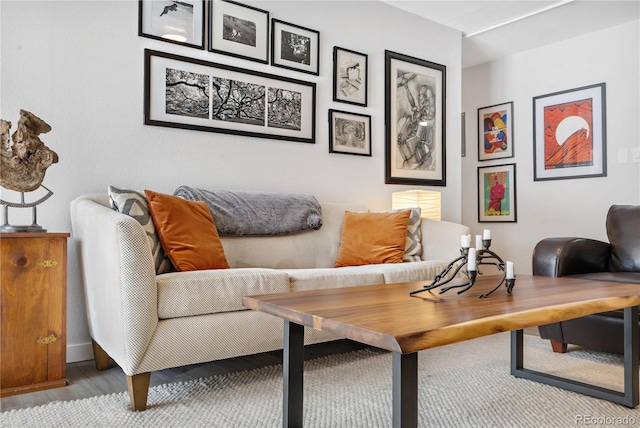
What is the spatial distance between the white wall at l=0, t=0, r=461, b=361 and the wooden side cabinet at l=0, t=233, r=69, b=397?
42 centimetres

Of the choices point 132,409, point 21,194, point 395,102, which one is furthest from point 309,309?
point 395,102

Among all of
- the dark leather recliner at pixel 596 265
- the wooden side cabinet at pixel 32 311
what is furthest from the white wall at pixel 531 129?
the wooden side cabinet at pixel 32 311

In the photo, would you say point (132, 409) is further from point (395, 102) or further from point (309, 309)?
point (395, 102)

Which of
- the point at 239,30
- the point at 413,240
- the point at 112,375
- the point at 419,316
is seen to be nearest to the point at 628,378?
the point at 419,316

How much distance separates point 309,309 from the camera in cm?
129

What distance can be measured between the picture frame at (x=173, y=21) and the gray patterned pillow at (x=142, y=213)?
1.03 m

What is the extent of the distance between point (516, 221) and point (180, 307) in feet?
12.4

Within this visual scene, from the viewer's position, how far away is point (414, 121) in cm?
398

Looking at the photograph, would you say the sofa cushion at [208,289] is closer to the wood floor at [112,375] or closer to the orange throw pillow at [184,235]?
the orange throw pillow at [184,235]

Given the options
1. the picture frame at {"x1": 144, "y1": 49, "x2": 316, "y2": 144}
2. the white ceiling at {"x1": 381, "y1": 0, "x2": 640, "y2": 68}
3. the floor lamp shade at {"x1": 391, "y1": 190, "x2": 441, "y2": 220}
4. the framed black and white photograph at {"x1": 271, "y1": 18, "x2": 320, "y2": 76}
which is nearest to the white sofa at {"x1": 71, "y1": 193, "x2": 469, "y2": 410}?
the picture frame at {"x1": 144, "y1": 49, "x2": 316, "y2": 144}

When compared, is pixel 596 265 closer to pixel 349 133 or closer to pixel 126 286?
pixel 349 133

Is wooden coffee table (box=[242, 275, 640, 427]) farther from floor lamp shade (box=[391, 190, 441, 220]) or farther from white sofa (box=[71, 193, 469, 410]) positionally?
floor lamp shade (box=[391, 190, 441, 220])

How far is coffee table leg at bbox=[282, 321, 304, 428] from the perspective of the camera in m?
1.41

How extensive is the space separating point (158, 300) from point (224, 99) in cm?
155
